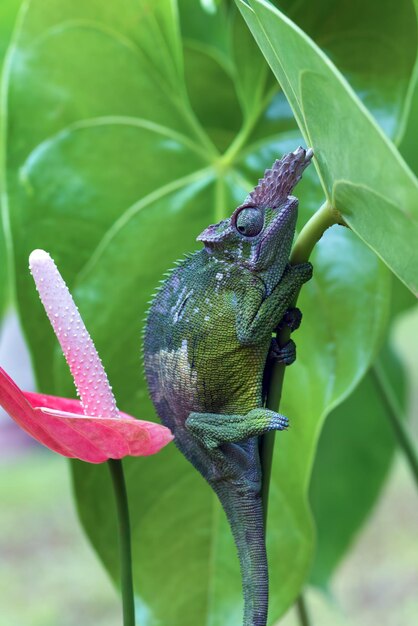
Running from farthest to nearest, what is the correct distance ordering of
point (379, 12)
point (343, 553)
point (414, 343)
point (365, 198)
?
point (414, 343) → point (343, 553) → point (379, 12) → point (365, 198)

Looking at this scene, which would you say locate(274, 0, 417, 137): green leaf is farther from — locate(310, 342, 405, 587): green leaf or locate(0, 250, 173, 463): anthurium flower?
locate(310, 342, 405, 587): green leaf

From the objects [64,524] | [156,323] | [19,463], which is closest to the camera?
[156,323]

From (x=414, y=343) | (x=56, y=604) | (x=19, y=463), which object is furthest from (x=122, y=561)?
(x=414, y=343)

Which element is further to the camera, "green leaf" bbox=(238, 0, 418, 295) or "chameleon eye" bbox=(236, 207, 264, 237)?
"chameleon eye" bbox=(236, 207, 264, 237)

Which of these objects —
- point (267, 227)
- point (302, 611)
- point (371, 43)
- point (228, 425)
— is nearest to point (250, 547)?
point (228, 425)

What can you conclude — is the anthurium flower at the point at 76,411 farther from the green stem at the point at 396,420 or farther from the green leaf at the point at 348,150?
the green stem at the point at 396,420

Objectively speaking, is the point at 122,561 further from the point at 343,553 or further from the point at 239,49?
the point at 343,553

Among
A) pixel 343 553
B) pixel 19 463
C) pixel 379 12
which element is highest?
pixel 19 463

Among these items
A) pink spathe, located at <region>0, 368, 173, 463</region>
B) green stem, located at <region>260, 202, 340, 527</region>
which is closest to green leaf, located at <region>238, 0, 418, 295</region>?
green stem, located at <region>260, 202, 340, 527</region>
